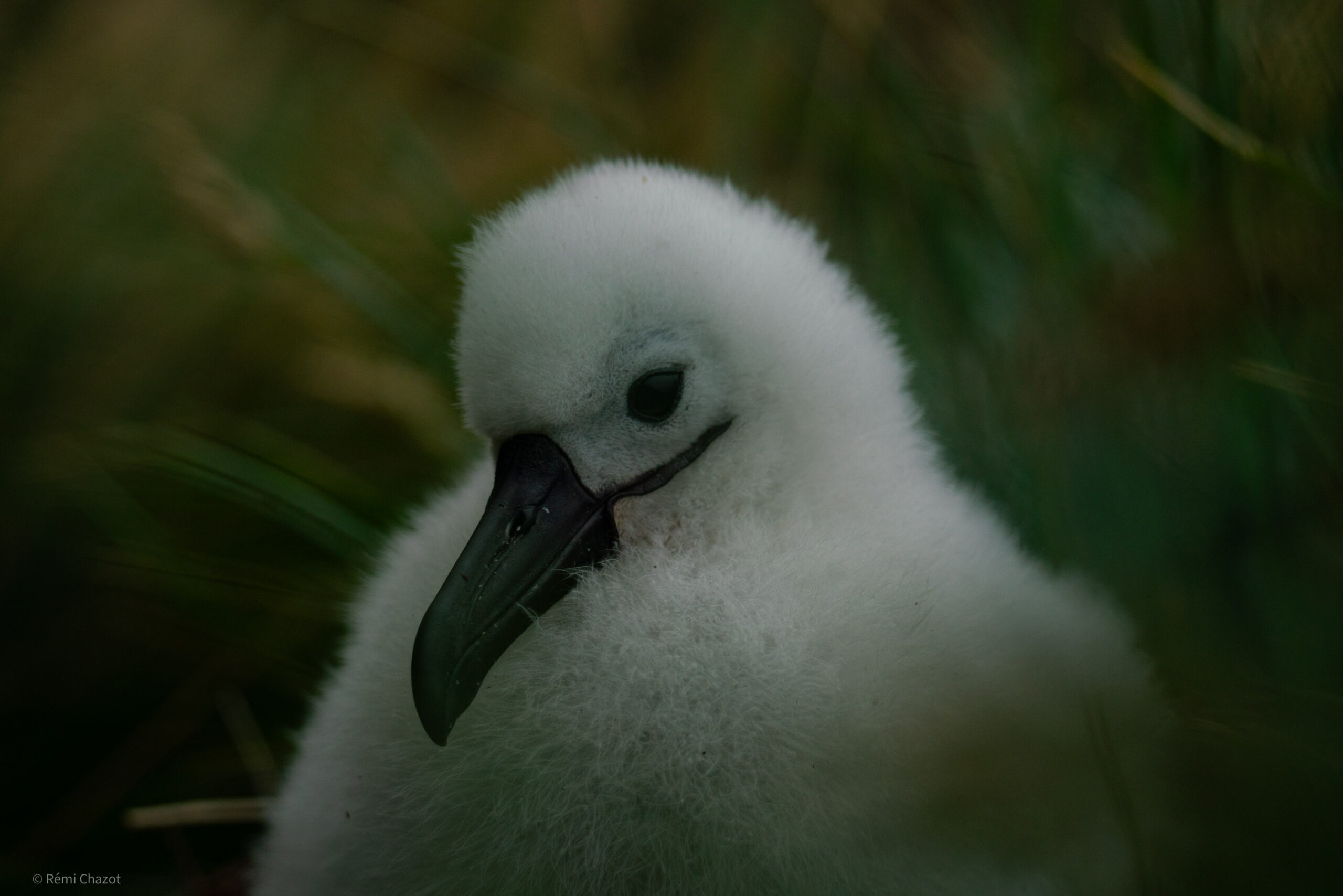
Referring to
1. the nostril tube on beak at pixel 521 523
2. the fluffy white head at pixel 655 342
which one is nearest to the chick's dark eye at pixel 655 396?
the fluffy white head at pixel 655 342

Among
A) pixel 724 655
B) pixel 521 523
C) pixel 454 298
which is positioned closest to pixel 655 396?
pixel 521 523

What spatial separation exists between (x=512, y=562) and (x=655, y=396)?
0.28 meters

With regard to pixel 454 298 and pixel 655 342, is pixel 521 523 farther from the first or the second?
pixel 454 298

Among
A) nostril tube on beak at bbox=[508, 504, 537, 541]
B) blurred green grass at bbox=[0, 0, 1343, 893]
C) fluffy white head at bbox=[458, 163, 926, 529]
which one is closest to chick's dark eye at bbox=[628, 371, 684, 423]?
fluffy white head at bbox=[458, 163, 926, 529]

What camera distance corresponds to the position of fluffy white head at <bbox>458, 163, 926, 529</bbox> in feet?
4.47

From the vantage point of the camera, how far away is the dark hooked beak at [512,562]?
1.22m

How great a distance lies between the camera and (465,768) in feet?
4.15

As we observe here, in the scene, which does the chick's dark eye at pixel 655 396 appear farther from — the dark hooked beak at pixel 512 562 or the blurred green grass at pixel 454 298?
the blurred green grass at pixel 454 298

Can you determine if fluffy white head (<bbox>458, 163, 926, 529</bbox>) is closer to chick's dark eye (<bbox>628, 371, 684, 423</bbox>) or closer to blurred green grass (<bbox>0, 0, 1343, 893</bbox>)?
chick's dark eye (<bbox>628, 371, 684, 423</bbox>)

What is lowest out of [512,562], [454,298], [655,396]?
[512,562]

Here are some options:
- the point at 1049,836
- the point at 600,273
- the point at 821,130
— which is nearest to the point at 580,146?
the point at 821,130

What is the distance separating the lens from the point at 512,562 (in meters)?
1.31

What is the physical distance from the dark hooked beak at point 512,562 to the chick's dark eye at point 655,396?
7 centimetres

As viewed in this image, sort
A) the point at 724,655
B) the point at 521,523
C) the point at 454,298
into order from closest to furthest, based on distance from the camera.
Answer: the point at 724,655 < the point at 521,523 < the point at 454,298
